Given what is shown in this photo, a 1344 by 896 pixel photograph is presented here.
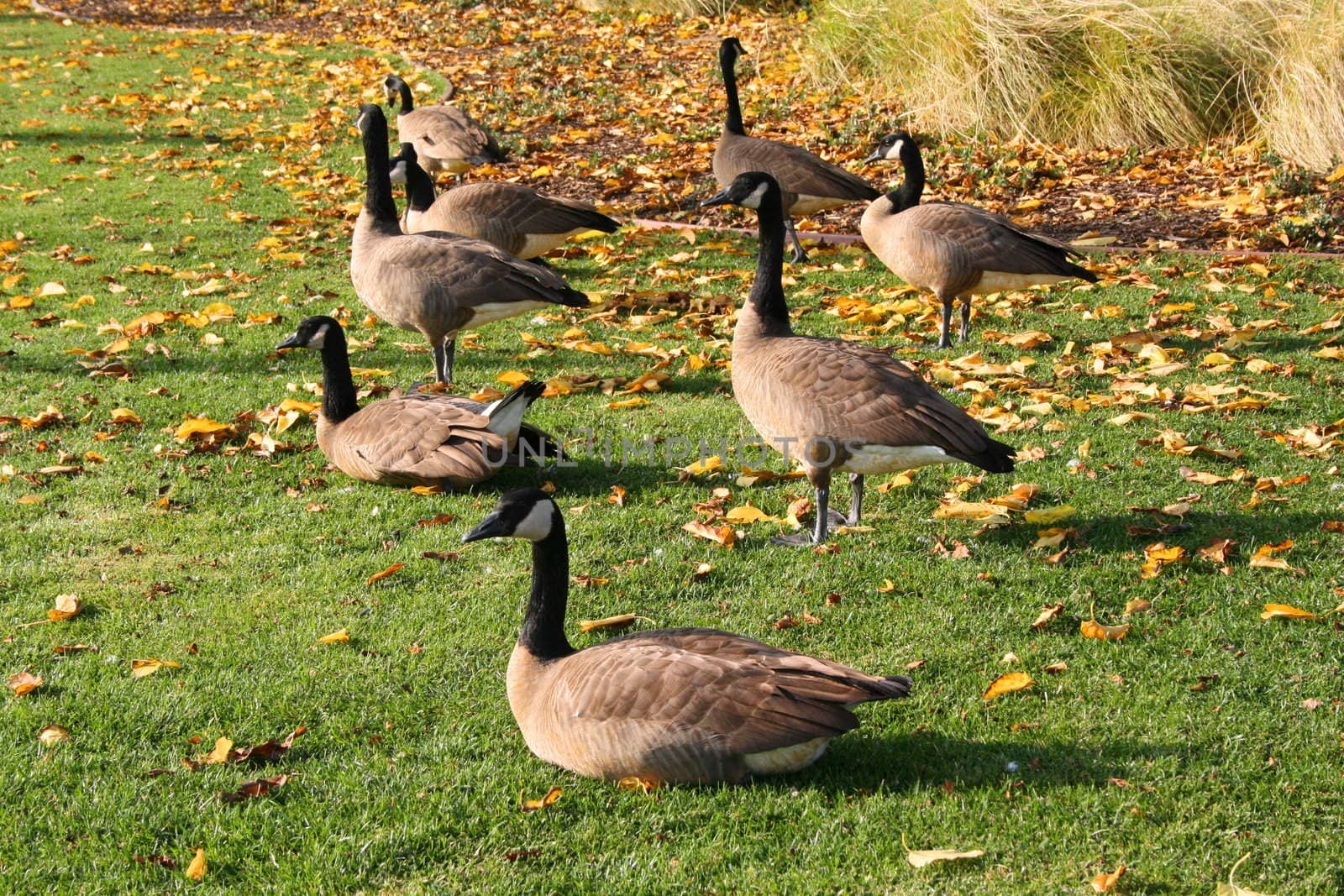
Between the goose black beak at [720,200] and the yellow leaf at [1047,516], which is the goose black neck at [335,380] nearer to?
the goose black beak at [720,200]

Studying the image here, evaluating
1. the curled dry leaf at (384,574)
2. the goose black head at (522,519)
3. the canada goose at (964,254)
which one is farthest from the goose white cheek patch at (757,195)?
the goose black head at (522,519)

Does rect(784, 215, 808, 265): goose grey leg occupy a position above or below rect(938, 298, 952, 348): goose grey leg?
above

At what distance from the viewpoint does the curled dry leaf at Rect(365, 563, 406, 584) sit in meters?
5.74

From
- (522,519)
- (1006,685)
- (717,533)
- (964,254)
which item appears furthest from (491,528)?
(964,254)

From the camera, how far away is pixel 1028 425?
7.30 m

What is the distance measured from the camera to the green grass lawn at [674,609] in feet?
12.9

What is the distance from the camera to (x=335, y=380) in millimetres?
7043

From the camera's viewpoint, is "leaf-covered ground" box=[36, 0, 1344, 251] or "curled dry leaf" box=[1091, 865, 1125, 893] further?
"leaf-covered ground" box=[36, 0, 1344, 251]

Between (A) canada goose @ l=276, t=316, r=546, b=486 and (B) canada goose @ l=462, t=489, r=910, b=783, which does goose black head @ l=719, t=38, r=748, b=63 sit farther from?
(B) canada goose @ l=462, t=489, r=910, b=783

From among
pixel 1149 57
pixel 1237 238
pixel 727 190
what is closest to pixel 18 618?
pixel 727 190

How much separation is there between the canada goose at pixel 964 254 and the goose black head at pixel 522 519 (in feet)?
15.6

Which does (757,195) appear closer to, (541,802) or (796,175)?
(541,802)

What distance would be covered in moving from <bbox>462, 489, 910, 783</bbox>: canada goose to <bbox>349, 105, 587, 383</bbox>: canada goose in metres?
3.91

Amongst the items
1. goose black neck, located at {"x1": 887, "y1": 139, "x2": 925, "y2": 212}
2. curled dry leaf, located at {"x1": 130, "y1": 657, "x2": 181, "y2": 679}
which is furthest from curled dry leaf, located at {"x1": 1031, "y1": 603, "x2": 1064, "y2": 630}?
goose black neck, located at {"x1": 887, "y1": 139, "x2": 925, "y2": 212}
